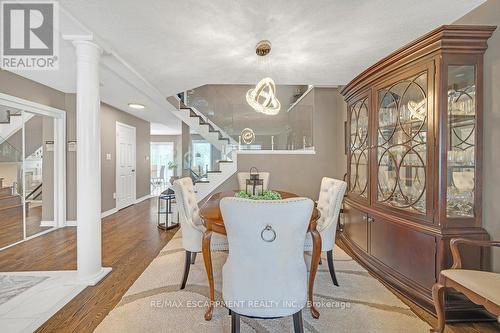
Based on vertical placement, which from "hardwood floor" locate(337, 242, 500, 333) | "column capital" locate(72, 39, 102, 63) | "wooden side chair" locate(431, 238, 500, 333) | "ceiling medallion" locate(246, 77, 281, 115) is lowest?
"hardwood floor" locate(337, 242, 500, 333)

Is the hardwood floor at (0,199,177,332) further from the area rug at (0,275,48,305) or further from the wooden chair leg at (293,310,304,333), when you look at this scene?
the wooden chair leg at (293,310,304,333)

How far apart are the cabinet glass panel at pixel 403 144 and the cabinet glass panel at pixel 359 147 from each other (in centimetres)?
29

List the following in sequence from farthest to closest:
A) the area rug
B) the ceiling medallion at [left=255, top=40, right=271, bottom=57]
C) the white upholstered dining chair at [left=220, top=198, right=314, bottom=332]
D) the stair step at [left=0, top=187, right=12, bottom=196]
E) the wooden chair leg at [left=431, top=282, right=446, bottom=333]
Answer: the stair step at [left=0, top=187, right=12, bottom=196]
the ceiling medallion at [left=255, top=40, right=271, bottom=57]
the area rug
the wooden chair leg at [left=431, top=282, right=446, bottom=333]
the white upholstered dining chair at [left=220, top=198, right=314, bottom=332]

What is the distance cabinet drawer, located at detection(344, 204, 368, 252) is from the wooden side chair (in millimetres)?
1125

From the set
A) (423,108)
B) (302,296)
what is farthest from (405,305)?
(423,108)

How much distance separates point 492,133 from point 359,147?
133cm

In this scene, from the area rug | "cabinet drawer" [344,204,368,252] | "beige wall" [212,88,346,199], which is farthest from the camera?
"beige wall" [212,88,346,199]

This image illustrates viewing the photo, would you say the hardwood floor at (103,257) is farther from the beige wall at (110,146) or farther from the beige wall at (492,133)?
the beige wall at (492,133)

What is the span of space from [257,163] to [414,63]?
3.32 metres

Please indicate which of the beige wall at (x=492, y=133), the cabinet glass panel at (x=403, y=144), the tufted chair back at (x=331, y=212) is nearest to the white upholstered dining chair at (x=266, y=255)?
the tufted chair back at (x=331, y=212)

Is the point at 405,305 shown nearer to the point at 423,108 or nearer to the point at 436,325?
the point at 436,325

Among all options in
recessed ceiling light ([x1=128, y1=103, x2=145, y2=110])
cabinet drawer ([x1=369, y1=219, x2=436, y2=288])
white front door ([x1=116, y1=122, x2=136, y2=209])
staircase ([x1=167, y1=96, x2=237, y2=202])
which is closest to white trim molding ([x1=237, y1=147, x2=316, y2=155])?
staircase ([x1=167, y1=96, x2=237, y2=202])

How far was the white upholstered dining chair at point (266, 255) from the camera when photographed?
1305mm

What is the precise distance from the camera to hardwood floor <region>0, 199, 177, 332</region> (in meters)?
1.95
